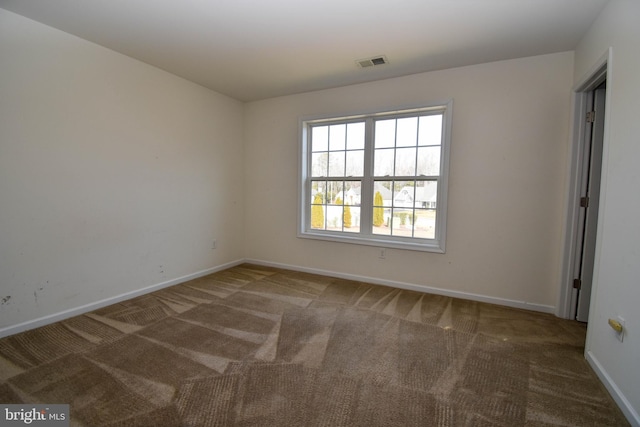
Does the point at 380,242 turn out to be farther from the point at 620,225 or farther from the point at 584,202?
the point at 620,225

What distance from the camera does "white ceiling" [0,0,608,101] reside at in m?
2.13

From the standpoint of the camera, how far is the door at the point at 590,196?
2516mm

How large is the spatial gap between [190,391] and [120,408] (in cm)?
36

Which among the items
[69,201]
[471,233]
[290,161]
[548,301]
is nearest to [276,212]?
[290,161]

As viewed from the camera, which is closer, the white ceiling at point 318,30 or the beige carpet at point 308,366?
the beige carpet at point 308,366

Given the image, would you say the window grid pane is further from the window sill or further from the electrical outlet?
the electrical outlet

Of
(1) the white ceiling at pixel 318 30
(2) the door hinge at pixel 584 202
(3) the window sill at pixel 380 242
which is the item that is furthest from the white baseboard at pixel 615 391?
(1) the white ceiling at pixel 318 30

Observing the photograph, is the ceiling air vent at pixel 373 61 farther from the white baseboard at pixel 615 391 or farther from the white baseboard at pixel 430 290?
the white baseboard at pixel 615 391

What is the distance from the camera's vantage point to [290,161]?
419 cm

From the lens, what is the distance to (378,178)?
12.0 feet

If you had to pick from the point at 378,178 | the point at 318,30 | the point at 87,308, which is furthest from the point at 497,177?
the point at 87,308

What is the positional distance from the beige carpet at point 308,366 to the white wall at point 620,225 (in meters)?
0.20

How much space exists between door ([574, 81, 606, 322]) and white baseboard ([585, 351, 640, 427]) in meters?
0.89

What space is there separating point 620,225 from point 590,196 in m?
1.08
